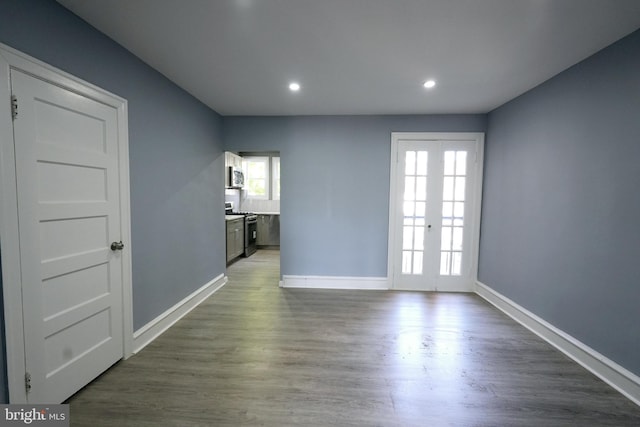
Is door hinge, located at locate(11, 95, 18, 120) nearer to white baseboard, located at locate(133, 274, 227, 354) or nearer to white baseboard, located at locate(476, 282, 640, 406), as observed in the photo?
white baseboard, located at locate(133, 274, 227, 354)

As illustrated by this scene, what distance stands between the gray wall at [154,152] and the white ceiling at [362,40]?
0.16 meters

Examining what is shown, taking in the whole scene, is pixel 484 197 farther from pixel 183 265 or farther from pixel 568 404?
pixel 183 265

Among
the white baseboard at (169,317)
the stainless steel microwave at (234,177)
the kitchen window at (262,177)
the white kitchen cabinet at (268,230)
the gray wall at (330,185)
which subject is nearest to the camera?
the white baseboard at (169,317)

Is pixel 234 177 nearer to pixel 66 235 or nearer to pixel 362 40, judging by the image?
pixel 66 235

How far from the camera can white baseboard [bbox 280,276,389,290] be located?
13.1ft

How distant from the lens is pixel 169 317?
2.82 m

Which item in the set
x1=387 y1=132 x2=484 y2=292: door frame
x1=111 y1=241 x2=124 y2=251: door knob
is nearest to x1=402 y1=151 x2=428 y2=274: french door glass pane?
x1=387 y1=132 x2=484 y2=292: door frame

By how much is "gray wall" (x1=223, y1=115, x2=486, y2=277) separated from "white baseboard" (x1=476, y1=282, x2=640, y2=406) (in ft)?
5.36

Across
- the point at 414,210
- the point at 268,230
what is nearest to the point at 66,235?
the point at 414,210

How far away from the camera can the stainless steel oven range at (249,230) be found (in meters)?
6.09

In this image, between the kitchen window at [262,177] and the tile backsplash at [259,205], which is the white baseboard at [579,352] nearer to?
the tile backsplash at [259,205]

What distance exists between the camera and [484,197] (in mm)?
3789

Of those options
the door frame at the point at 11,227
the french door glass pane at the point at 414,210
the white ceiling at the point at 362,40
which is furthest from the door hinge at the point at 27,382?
the french door glass pane at the point at 414,210

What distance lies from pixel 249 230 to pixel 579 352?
5.73 meters
